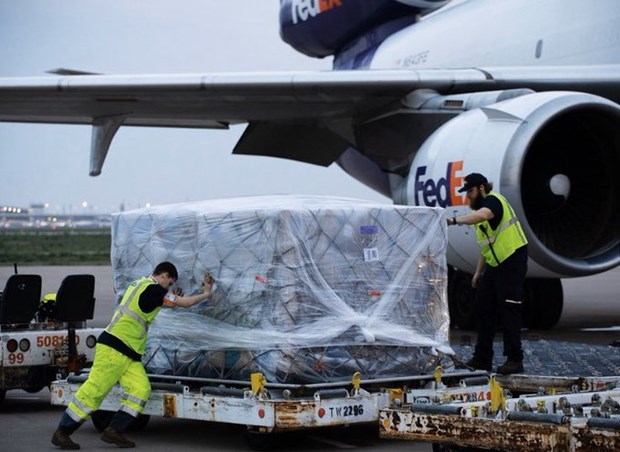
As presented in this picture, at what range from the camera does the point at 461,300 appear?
14.4m

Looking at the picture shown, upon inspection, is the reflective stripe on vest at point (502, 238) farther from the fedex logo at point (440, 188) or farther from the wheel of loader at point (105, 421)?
the fedex logo at point (440, 188)

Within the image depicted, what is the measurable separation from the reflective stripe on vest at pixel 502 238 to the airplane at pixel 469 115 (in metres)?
2.64

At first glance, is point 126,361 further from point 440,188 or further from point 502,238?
point 440,188

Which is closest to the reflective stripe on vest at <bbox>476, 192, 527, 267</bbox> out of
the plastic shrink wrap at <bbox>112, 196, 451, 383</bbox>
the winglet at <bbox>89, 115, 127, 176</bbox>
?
the plastic shrink wrap at <bbox>112, 196, 451, 383</bbox>

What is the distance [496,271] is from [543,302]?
5613mm

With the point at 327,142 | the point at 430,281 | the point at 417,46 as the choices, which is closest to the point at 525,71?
the point at 327,142

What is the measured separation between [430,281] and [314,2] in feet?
41.2

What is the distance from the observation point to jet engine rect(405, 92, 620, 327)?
38.4ft

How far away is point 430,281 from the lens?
802 cm

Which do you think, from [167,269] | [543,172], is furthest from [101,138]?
[167,269]

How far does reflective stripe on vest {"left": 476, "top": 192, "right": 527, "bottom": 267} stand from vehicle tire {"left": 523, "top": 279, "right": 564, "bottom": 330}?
5.44m

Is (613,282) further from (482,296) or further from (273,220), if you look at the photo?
(273,220)

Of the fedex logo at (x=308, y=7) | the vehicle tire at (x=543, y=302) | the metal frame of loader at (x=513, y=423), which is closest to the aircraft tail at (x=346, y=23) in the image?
the fedex logo at (x=308, y=7)

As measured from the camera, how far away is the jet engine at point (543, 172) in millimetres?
11711
